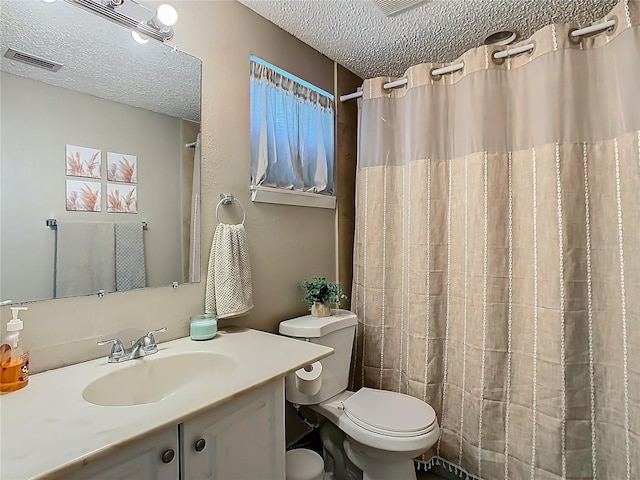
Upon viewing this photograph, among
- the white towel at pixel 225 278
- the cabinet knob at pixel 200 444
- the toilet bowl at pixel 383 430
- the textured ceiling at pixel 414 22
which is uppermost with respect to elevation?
the textured ceiling at pixel 414 22

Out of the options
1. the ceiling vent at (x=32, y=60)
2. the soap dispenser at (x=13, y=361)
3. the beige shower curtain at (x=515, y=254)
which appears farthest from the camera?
the beige shower curtain at (x=515, y=254)

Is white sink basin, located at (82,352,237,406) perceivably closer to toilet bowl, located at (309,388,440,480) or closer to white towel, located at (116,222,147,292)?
white towel, located at (116,222,147,292)

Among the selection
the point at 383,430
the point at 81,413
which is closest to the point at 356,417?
the point at 383,430

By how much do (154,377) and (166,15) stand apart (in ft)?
4.05

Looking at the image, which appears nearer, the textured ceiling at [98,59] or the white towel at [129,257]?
the textured ceiling at [98,59]

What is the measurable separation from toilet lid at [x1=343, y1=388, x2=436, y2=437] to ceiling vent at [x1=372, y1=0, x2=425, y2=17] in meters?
1.77

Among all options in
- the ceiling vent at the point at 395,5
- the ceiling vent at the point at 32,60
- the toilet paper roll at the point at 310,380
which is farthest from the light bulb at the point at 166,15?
the toilet paper roll at the point at 310,380

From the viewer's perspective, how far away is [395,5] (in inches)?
61.8

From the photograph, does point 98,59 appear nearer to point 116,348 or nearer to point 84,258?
point 84,258

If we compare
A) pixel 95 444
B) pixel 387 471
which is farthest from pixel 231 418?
pixel 387 471

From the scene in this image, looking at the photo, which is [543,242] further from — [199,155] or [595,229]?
[199,155]

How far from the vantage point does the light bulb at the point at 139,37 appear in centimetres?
125

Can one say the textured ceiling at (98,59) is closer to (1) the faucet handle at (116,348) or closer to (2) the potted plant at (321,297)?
(1) the faucet handle at (116,348)

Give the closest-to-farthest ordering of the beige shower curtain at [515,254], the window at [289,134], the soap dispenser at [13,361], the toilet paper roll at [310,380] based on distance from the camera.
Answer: the soap dispenser at [13,361]
the beige shower curtain at [515,254]
the toilet paper roll at [310,380]
the window at [289,134]
